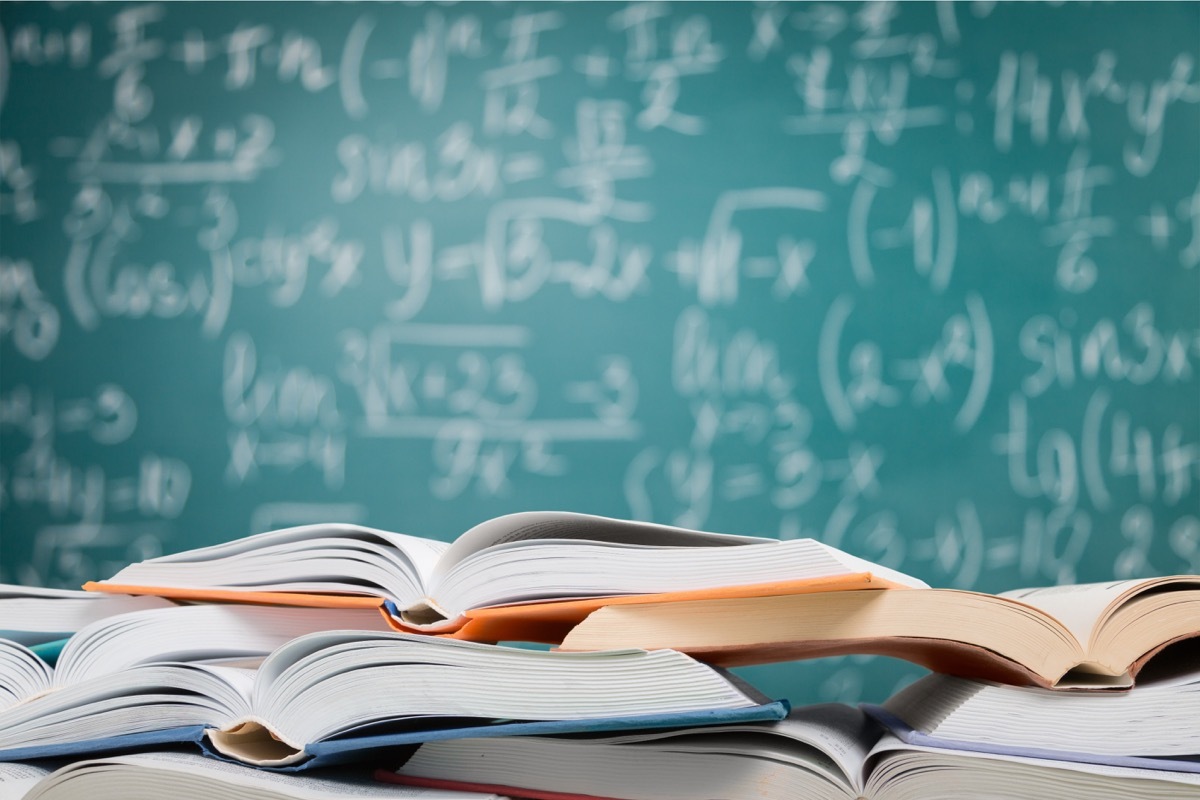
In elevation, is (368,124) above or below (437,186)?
above

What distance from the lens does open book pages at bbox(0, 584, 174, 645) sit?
2.25ft

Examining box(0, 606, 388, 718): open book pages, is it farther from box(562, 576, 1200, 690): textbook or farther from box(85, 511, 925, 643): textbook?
box(562, 576, 1200, 690): textbook

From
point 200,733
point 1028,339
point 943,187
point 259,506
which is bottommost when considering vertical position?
point 200,733

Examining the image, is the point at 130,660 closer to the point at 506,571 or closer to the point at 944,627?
the point at 506,571

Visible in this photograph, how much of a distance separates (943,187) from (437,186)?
0.99 metres

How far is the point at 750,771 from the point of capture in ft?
1.67

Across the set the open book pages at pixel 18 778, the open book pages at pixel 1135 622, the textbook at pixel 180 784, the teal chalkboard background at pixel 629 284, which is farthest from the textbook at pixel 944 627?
the teal chalkboard background at pixel 629 284

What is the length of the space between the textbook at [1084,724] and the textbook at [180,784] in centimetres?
27

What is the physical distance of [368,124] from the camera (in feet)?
6.19

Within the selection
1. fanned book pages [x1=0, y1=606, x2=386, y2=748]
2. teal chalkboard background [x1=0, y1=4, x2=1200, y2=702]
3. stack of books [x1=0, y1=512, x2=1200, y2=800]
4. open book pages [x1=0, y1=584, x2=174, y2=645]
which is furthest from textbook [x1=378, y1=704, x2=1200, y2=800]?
teal chalkboard background [x1=0, y1=4, x2=1200, y2=702]

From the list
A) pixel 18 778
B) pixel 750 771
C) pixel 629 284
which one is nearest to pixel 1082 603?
pixel 750 771

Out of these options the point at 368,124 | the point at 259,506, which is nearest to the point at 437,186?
the point at 368,124

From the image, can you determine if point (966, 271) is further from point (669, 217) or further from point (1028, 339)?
point (669, 217)

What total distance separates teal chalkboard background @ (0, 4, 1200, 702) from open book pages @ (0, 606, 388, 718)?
3.72 ft
